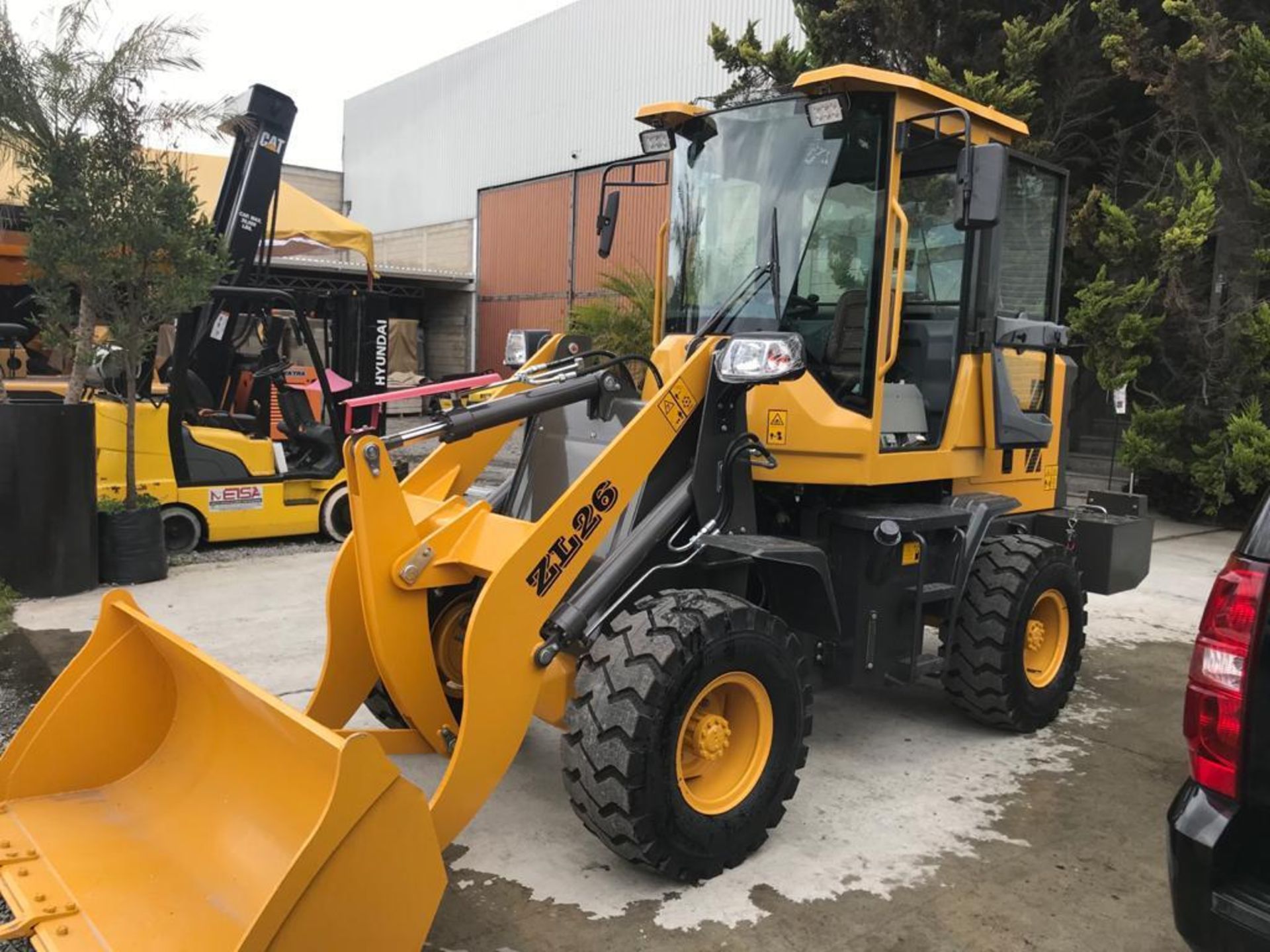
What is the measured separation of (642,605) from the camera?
3250 mm

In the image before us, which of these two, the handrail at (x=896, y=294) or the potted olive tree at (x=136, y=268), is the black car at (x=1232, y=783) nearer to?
the handrail at (x=896, y=294)

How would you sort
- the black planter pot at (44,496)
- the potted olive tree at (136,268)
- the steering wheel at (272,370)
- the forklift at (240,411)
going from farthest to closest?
the steering wheel at (272,370), the forklift at (240,411), the potted olive tree at (136,268), the black planter pot at (44,496)

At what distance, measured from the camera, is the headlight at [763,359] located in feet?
10.9

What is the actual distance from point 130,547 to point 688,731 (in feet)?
17.1

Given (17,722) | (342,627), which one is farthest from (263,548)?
(342,627)

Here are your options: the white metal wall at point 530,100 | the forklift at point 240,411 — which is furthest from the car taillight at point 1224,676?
the white metal wall at point 530,100

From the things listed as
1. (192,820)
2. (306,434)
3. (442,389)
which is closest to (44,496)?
(306,434)

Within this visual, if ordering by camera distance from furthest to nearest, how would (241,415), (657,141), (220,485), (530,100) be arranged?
(530,100) → (241,415) → (220,485) → (657,141)

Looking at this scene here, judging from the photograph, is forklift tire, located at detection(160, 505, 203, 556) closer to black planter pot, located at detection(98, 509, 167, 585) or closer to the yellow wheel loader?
black planter pot, located at detection(98, 509, 167, 585)

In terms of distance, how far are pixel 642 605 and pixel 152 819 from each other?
5.33 feet

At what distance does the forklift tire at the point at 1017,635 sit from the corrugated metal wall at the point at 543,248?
14.4m

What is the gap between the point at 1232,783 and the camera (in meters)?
1.98

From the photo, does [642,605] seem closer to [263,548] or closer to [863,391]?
[863,391]

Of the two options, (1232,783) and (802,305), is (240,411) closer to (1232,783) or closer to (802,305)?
(802,305)
